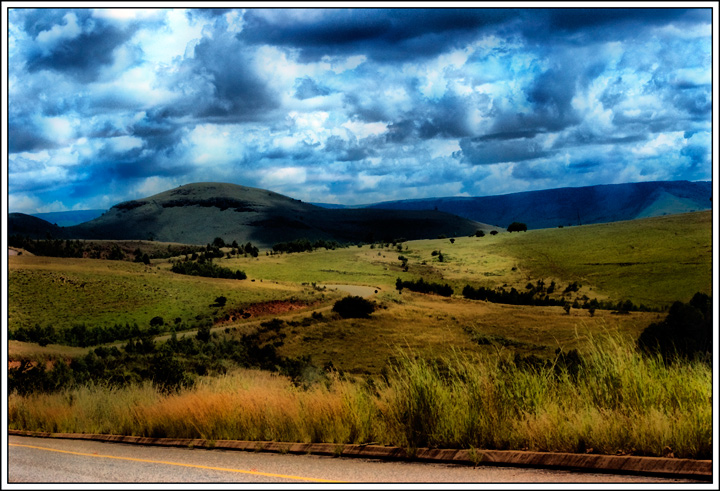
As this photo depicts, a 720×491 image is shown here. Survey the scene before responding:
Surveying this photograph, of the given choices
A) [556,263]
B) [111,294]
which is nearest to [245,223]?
[556,263]

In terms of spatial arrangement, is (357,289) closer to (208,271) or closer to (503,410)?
(208,271)

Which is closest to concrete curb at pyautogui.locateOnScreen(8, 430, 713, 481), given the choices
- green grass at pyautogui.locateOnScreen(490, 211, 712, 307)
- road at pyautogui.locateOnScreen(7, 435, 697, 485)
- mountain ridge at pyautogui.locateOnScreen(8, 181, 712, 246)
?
road at pyautogui.locateOnScreen(7, 435, 697, 485)

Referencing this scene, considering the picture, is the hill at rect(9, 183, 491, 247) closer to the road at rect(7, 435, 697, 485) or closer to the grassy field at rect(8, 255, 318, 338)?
the grassy field at rect(8, 255, 318, 338)

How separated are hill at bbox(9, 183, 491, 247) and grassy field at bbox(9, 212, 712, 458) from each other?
5697cm

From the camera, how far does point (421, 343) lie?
46531 mm

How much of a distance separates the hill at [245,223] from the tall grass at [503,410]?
385 feet

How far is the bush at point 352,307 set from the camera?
5212 cm

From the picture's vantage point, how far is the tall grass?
6.85 metres

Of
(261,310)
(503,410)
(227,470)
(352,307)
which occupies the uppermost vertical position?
(503,410)

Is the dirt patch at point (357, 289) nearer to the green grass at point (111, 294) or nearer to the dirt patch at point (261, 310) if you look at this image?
the green grass at point (111, 294)

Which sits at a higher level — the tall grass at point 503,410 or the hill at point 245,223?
the hill at point 245,223

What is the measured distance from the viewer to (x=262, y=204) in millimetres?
187750

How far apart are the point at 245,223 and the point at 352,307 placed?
317 feet

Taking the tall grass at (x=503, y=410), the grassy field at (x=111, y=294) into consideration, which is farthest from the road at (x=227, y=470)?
the grassy field at (x=111, y=294)
